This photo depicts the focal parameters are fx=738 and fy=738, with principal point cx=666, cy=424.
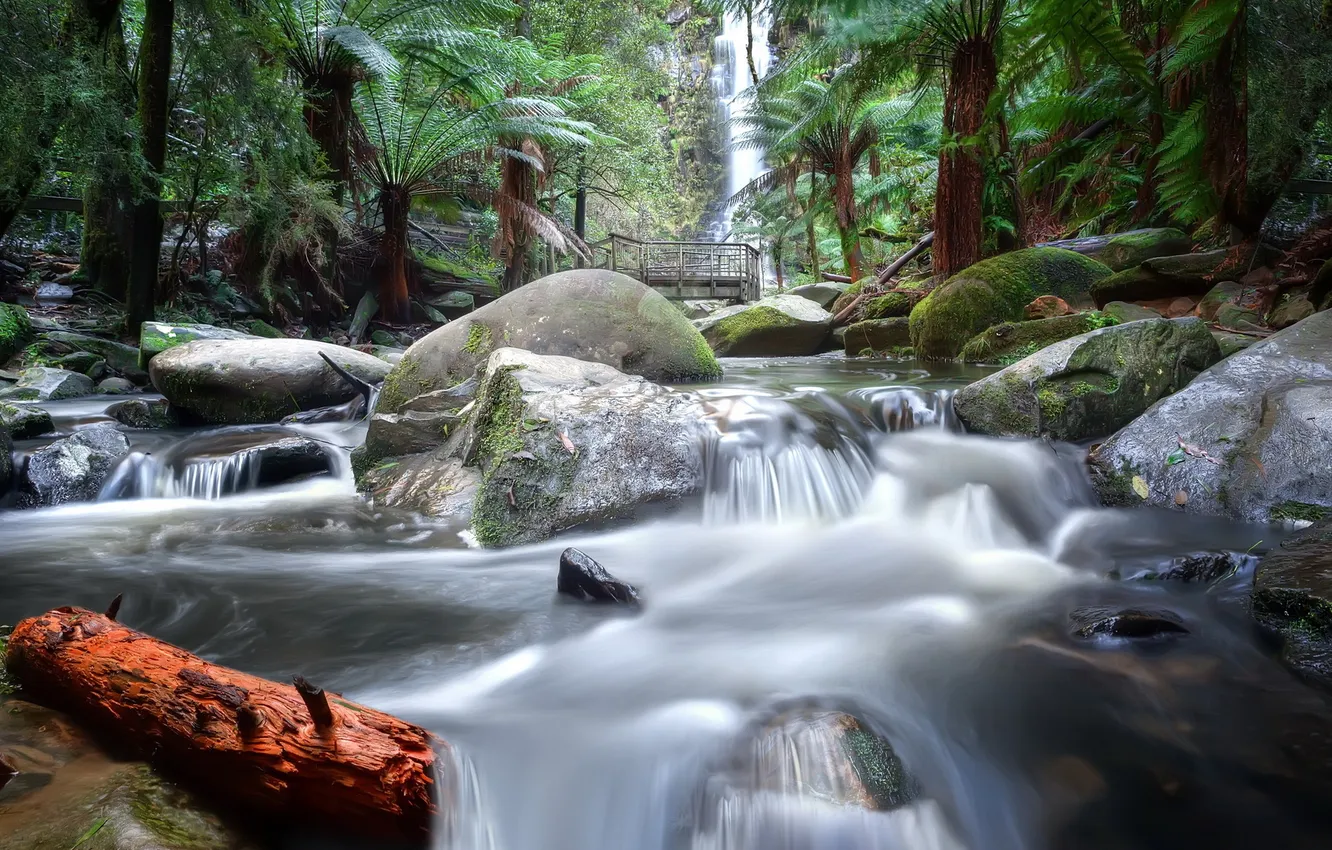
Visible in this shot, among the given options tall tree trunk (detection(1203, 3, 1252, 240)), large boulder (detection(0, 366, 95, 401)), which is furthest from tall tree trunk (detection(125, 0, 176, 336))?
tall tree trunk (detection(1203, 3, 1252, 240))

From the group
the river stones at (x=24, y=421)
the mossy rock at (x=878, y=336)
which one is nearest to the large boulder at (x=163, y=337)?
the river stones at (x=24, y=421)

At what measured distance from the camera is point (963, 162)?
8.39 metres

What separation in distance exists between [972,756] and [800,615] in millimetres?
999

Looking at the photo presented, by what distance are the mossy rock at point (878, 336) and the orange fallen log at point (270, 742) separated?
8.90 m

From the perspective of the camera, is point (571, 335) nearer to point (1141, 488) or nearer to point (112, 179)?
point (1141, 488)

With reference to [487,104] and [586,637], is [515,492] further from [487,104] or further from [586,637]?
[487,104]

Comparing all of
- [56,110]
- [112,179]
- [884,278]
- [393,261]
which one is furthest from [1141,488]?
[393,261]

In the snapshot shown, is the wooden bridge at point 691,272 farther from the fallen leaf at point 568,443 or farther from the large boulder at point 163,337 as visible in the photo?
the fallen leaf at point 568,443

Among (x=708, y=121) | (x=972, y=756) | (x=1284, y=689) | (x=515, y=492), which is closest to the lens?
(x=972, y=756)

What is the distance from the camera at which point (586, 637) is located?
8.93 feet

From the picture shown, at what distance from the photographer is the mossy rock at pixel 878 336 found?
10008 millimetres

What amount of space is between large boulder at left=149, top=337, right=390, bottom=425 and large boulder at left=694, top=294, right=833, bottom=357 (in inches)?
288

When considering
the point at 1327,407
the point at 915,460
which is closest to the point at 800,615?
the point at 915,460

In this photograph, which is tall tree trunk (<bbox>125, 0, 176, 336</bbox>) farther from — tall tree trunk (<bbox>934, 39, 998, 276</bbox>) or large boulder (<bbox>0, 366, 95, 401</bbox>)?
tall tree trunk (<bbox>934, 39, 998, 276</bbox>)
